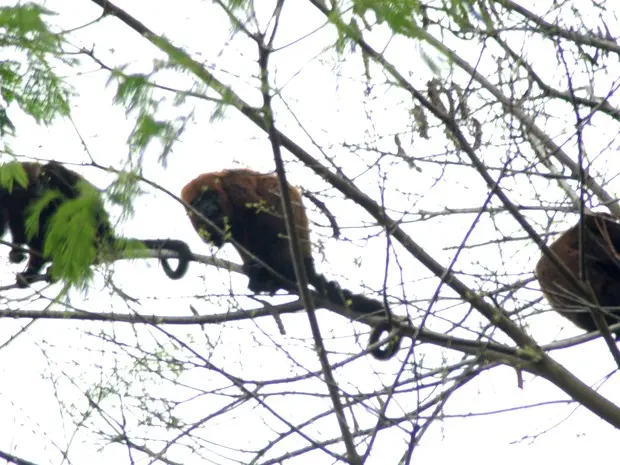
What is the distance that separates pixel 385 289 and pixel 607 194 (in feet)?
7.71

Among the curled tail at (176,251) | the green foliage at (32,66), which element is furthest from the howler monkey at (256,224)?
the green foliage at (32,66)

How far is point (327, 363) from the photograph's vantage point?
520 cm

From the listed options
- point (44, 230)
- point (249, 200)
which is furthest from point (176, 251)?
point (249, 200)

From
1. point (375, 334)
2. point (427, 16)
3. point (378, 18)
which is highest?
point (427, 16)

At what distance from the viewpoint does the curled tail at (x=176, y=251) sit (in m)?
7.68

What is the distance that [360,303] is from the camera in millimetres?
7250

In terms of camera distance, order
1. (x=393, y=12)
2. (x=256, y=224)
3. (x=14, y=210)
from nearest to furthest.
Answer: (x=393, y=12)
(x=256, y=224)
(x=14, y=210)

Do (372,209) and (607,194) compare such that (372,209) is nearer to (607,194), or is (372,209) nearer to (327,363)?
(327,363)

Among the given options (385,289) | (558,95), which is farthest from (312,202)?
(558,95)

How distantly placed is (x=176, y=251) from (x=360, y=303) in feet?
4.85

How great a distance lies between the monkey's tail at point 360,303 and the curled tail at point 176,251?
38.4 inches

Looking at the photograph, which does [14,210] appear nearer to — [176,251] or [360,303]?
[176,251]

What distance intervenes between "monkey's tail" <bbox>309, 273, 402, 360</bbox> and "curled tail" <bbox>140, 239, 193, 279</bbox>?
0.98 m

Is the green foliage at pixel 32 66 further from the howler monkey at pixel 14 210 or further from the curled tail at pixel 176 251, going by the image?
the howler monkey at pixel 14 210
